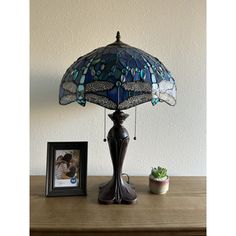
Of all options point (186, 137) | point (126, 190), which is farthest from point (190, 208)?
point (186, 137)

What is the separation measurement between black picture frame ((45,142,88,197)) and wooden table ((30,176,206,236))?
0.8 inches

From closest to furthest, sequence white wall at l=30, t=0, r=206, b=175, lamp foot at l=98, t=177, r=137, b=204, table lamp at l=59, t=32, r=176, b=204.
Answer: table lamp at l=59, t=32, r=176, b=204
lamp foot at l=98, t=177, r=137, b=204
white wall at l=30, t=0, r=206, b=175

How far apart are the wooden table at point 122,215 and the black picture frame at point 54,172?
2 centimetres

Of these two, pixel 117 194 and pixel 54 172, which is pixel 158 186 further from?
pixel 54 172

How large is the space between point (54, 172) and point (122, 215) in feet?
0.96

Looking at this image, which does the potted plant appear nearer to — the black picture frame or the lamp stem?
the lamp stem

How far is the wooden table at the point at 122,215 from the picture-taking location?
0.68m

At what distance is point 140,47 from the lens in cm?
104

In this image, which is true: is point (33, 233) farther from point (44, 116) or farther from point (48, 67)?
point (48, 67)

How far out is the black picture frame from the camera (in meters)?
0.86

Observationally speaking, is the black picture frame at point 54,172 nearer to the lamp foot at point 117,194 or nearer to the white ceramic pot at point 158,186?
the lamp foot at point 117,194

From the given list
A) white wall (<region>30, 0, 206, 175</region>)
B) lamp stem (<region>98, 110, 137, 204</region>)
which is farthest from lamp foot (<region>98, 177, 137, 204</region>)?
white wall (<region>30, 0, 206, 175</region>)

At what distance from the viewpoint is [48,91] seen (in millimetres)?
1047
